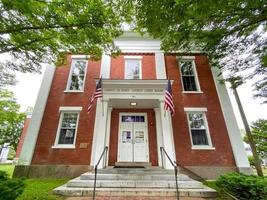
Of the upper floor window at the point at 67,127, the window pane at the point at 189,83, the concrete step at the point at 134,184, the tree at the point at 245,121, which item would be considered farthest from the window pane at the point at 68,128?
the tree at the point at 245,121

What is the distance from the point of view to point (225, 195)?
533 cm

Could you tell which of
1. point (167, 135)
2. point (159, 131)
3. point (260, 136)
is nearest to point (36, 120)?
point (159, 131)

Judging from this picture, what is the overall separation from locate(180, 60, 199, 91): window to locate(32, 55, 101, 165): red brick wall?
19.4 feet

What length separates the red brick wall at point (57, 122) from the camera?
29.1 feet

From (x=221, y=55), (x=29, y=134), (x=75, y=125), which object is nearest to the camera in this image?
(x=221, y=55)

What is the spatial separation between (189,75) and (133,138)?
19.0ft

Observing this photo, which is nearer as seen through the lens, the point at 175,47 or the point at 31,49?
the point at 31,49

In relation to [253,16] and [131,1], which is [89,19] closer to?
[131,1]

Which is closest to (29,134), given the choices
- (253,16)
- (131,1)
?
(131,1)

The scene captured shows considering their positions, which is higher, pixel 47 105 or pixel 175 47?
pixel 175 47

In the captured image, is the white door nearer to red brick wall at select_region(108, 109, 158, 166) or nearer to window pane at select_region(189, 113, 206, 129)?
red brick wall at select_region(108, 109, 158, 166)

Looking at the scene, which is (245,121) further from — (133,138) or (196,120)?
(133,138)

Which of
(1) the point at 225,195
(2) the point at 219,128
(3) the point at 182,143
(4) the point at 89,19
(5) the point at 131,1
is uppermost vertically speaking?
(5) the point at 131,1

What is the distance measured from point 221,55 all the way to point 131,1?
202 inches
